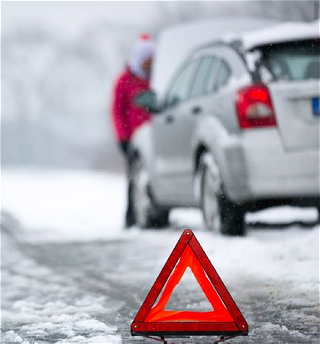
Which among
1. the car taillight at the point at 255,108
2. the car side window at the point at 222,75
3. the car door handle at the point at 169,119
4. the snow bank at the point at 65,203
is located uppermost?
the car side window at the point at 222,75

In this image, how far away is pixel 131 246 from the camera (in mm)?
7828

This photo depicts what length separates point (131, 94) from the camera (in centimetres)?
988

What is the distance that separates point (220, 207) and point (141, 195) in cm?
244

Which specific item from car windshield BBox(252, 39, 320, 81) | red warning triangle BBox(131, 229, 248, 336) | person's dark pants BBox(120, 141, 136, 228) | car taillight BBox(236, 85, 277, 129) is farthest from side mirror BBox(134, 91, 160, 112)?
red warning triangle BBox(131, 229, 248, 336)

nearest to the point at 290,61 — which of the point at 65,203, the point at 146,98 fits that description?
the point at 146,98

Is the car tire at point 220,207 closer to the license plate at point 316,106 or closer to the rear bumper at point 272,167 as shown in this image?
the rear bumper at point 272,167

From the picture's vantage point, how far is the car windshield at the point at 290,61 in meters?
6.54

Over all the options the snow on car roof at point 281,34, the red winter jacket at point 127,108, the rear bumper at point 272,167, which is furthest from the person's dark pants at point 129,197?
the rear bumper at point 272,167

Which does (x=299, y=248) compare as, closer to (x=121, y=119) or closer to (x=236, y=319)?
(x=236, y=319)

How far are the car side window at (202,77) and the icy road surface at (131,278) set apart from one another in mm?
1217

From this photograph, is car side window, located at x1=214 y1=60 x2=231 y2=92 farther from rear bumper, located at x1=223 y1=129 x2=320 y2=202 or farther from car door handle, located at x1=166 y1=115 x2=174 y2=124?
car door handle, located at x1=166 y1=115 x2=174 y2=124

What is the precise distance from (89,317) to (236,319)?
132 centimetres

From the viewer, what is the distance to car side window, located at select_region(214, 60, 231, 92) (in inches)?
275

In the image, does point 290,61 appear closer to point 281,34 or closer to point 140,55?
point 281,34
